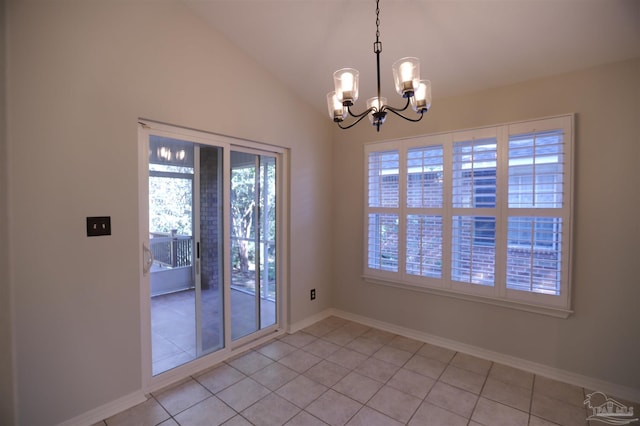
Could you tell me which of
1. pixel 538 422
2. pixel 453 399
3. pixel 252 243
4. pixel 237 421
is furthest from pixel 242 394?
pixel 538 422

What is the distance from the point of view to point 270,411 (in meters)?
2.11

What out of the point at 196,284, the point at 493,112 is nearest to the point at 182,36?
the point at 196,284

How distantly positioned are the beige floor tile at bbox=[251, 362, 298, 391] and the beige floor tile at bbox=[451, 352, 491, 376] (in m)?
1.52

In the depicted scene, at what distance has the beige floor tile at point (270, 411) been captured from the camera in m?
2.02

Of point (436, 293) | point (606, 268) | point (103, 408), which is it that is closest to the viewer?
point (103, 408)

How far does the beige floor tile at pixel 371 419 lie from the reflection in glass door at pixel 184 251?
145 cm

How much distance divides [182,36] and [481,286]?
344 cm

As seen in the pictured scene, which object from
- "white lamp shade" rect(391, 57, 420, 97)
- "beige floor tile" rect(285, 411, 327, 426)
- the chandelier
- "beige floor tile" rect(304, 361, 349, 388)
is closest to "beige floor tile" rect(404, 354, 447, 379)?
"beige floor tile" rect(304, 361, 349, 388)

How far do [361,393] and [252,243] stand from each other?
1745 mm

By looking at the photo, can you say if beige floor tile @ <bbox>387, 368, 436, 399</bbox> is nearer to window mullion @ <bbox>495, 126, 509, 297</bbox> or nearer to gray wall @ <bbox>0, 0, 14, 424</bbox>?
window mullion @ <bbox>495, 126, 509, 297</bbox>

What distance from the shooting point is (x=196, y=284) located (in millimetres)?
2682

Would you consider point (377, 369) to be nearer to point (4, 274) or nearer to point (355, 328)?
point (355, 328)

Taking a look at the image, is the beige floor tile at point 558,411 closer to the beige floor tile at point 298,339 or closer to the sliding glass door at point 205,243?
the beige floor tile at point 298,339

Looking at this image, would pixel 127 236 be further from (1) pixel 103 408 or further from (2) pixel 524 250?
(2) pixel 524 250
